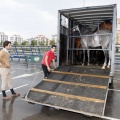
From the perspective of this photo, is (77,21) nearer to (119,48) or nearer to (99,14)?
(99,14)

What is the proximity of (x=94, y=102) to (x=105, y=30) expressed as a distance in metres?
3.88

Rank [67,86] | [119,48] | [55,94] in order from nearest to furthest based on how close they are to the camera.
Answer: [55,94] → [67,86] → [119,48]

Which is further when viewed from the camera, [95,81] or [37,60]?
[37,60]

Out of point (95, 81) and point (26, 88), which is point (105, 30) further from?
point (26, 88)

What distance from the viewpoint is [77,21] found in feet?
28.0

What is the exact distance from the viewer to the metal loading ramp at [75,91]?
409cm

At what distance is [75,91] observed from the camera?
186 inches

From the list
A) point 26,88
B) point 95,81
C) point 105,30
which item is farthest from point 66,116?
point 105,30

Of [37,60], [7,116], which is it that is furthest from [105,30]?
[37,60]

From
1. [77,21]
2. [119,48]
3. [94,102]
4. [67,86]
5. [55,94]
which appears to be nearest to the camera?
[94,102]

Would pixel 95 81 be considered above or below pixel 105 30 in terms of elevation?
below

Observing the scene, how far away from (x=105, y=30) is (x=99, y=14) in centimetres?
70

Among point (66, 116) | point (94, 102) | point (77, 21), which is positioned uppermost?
point (77, 21)

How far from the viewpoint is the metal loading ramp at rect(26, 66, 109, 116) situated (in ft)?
13.4
